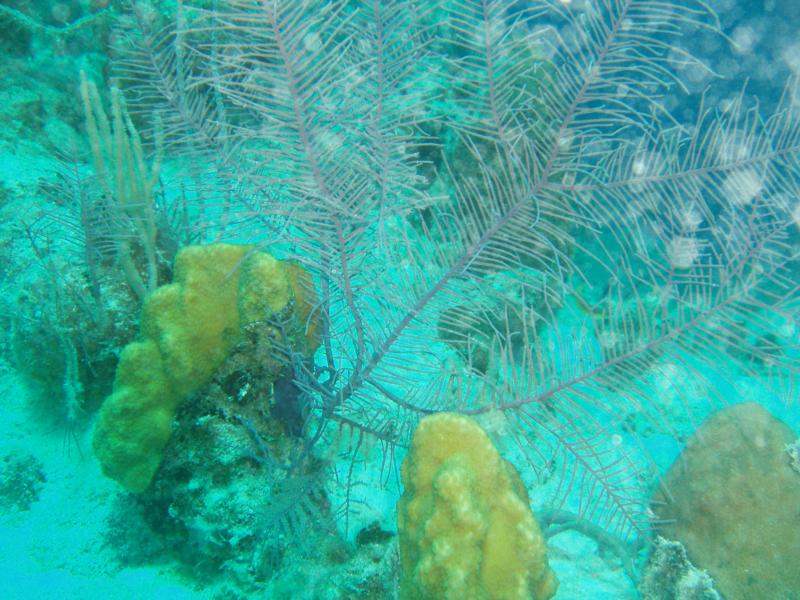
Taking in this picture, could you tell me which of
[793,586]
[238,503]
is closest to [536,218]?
[238,503]

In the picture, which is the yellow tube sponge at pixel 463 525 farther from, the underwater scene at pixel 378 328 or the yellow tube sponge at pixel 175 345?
the yellow tube sponge at pixel 175 345

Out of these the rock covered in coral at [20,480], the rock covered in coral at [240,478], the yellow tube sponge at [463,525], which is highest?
the yellow tube sponge at [463,525]

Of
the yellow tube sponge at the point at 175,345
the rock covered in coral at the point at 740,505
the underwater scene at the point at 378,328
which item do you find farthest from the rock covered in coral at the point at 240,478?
the rock covered in coral at the point at 740,505

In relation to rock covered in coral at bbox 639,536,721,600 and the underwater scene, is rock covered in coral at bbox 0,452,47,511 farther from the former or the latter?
rock covered in coral at bbox 639,536,721,600

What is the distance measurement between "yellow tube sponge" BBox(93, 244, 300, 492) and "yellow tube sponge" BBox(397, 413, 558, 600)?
1.36 metres

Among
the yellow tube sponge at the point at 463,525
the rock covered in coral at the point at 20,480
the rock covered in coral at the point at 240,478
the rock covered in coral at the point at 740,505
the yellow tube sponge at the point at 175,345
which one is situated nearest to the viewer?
the yellow tube sponge at the point at 463,525

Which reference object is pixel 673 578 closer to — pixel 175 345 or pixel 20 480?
pixel 175 345

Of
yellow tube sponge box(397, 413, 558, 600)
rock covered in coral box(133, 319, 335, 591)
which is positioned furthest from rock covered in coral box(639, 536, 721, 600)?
rock covered in coral box(133, 319, 335, 591)

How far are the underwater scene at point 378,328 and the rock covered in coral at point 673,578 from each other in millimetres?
18

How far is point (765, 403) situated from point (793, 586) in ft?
9.58

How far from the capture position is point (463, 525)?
2203 mm

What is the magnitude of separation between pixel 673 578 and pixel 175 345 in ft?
14.3

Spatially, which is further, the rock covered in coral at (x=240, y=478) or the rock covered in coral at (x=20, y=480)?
the rock covered in coral at (x=20, y=480)

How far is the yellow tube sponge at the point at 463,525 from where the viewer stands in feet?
7.20
